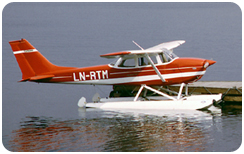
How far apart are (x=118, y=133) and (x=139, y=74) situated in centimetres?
466

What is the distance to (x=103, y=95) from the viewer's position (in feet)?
72.4

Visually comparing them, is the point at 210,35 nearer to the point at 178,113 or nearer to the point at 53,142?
the point at 178,113

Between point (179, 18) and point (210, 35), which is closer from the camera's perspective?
point (210, 35)

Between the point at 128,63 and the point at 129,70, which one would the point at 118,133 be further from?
the point at 128,63

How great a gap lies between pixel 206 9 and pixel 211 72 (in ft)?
154

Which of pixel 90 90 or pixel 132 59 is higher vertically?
pixel 132 59

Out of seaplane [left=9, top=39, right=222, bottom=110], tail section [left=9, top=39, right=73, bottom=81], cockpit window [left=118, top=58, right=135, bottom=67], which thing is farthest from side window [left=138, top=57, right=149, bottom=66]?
tail section [left=9, top=39, right=73, bottom=81]

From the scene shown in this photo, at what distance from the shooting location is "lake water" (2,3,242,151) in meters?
12.0

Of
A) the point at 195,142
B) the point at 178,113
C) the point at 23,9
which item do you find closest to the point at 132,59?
the point at 178,113

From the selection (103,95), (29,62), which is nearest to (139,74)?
(29,62)

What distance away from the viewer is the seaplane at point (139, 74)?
16547mm

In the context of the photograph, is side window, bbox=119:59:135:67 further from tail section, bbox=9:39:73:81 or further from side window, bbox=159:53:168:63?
tail section, bbox=9:39:73:81

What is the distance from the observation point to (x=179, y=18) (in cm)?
7031

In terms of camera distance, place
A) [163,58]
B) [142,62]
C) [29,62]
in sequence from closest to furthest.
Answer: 1. [163,58]
2. [142,62]
3. [29,62]
